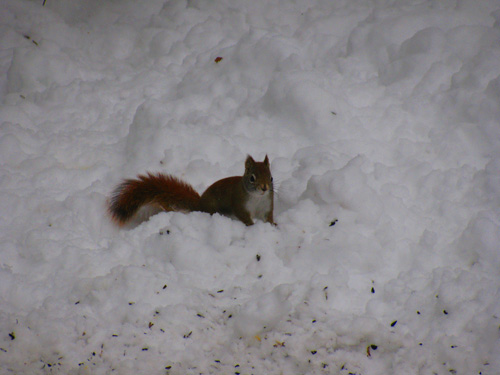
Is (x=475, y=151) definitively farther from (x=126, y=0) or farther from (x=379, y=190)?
(x=126, y=0)

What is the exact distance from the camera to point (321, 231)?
2.22 meters

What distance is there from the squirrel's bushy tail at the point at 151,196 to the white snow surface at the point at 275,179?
4.0 inches

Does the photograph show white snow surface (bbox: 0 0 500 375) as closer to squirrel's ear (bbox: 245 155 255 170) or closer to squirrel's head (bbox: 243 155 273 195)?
squirrel's head (bbox: 243 155 273 195)

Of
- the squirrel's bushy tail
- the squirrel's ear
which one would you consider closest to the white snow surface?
the squirrel's bushy tail

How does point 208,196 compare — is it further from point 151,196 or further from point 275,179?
point 275,179

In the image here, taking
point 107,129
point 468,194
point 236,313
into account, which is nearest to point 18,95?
point 107,129

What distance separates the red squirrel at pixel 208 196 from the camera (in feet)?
7.63

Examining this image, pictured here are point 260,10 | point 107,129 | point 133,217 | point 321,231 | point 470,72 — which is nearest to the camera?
point 321,231

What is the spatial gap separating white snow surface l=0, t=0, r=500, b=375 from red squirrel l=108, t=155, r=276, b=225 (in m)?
0.12

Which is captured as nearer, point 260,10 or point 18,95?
point 18,95

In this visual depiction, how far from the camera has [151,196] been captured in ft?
7.97

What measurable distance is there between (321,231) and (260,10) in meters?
2.52

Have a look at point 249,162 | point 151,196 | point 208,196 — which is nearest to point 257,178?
point 249,162

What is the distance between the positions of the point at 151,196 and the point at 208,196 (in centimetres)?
32
